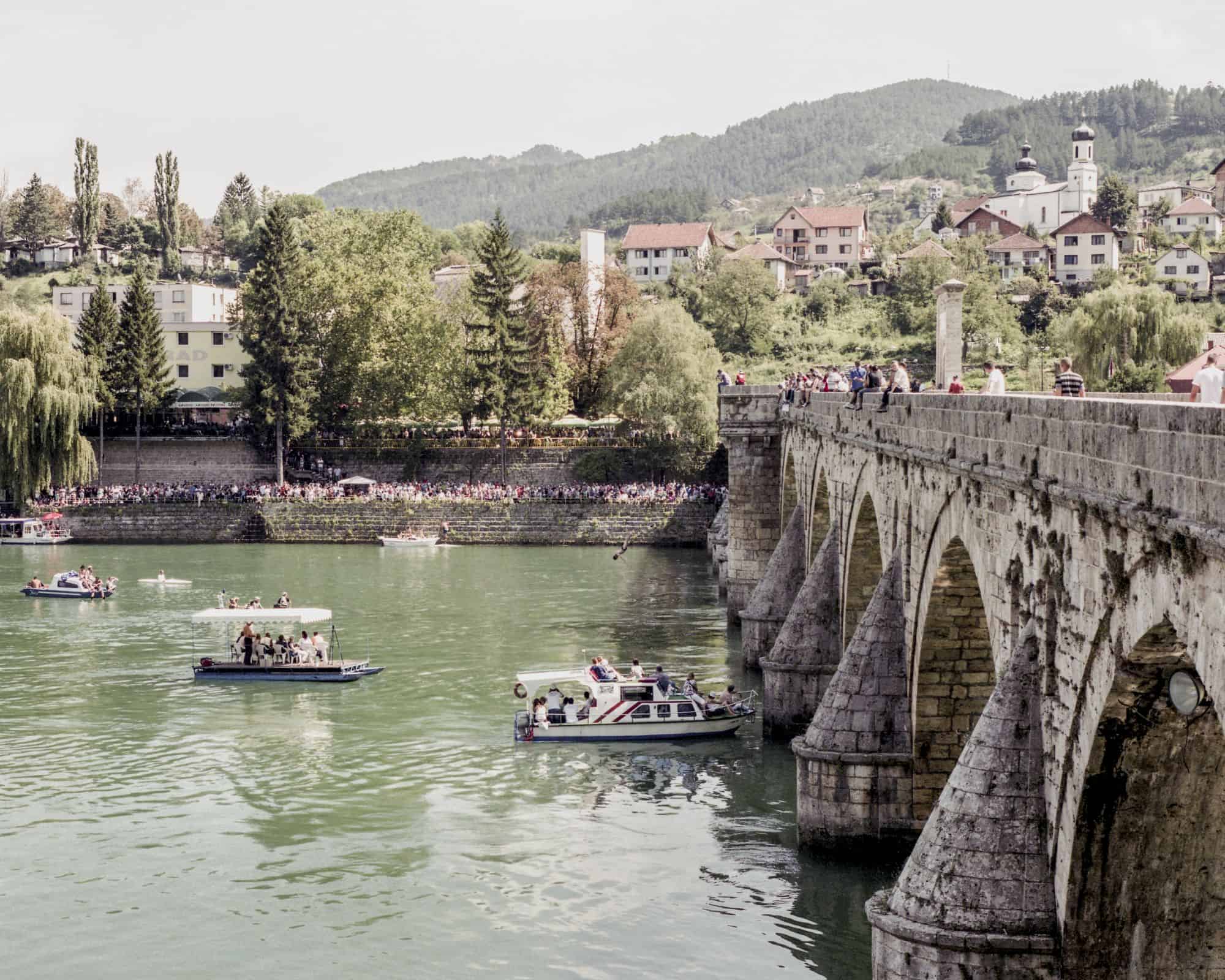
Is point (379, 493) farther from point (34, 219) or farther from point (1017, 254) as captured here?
point (34, 219)

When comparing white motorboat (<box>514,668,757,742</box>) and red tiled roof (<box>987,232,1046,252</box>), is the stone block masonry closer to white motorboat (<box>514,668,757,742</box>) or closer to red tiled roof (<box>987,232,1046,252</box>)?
white motorboat (<box>514,668,757,742</box>)

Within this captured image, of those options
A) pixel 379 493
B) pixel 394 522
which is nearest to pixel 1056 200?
pixel 379 493

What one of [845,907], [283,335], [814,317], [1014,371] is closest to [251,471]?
[283,335]

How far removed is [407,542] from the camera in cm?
7731

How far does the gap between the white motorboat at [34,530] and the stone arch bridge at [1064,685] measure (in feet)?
211

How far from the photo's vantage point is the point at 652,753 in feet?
108

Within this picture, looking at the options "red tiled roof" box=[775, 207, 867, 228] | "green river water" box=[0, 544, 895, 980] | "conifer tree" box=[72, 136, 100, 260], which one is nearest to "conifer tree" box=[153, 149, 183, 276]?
"conifer tree" box=[72, 136, 100, 260]

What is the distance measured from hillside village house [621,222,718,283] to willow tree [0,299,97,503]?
8706 cm

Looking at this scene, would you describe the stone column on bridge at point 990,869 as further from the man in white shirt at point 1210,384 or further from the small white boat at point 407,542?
the small white boat at point 407,542

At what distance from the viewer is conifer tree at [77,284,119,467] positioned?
88.2m

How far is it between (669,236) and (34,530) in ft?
322

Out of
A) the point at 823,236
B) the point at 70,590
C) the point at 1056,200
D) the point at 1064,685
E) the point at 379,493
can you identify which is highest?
the point at 1056,200

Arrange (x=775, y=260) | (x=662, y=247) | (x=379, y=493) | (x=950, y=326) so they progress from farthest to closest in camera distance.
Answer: (x=662, y=247), (x=775, y=260), (x=379, y=493), (x=950, y=326)

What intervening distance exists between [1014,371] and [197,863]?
8354 centimetres
